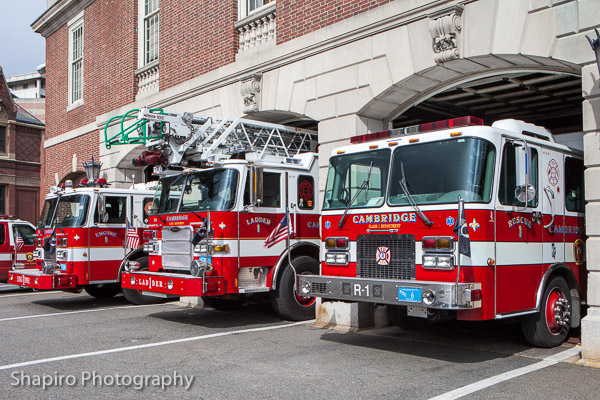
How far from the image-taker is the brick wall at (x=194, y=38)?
516 inches

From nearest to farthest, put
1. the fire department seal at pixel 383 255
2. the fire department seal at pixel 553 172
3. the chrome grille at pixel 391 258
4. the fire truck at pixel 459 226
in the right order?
the fire truck at pixel 459 226 → the chrome grille at pixel 391 258 → the fire department seal at pixel 383 255 → the fire department seal at pixel 553 172

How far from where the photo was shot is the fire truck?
630 cm

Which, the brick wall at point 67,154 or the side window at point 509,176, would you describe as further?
the brick wall at point 67,154

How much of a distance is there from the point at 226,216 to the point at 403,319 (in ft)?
9.73

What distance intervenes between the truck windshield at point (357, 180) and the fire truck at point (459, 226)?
0.05ft

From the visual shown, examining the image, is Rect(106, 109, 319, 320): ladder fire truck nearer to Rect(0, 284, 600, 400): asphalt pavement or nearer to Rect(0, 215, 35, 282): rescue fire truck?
Rect(0, 284, 600, 400): asphalt pavement

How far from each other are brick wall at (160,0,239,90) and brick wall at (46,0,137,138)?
2007 millimetres

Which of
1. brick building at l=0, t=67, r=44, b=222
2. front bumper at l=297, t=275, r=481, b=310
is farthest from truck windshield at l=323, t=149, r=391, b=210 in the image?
brick building at l=0, t=67, r=44, b=222

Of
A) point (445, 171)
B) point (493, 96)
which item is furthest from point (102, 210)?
point (493, 96)

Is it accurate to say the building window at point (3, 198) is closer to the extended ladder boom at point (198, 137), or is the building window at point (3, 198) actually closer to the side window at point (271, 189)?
the extended ladder boom at point (198, 137)

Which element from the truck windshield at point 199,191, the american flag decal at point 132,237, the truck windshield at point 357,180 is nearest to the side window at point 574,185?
the truck windshield at point 357,180

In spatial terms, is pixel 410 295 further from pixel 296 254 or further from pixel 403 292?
pixel 296 254

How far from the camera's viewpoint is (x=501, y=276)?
21.4ft

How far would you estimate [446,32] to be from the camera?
28.0ft
